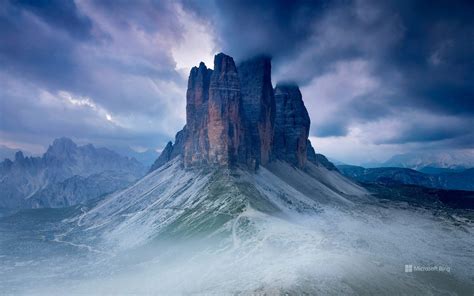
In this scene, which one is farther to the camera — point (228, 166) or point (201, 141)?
point (201, 141)

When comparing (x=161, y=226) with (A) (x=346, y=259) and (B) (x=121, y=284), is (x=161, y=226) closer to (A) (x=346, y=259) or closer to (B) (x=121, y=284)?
(B) (x=121, y=284)

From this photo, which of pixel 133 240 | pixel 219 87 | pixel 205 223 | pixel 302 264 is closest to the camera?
pixel 302 264

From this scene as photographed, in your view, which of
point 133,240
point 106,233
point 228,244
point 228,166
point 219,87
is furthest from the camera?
point 219,87

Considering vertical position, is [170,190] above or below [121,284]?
above

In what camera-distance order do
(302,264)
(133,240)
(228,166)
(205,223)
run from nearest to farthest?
(302,264)
(205,223)
(133,240)
(228,166)

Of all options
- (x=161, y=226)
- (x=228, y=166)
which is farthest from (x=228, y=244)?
(x=228, y=166)

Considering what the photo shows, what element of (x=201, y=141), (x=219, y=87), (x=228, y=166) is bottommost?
(x=228, y=166)

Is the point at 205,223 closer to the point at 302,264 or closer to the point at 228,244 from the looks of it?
the point at 228,244

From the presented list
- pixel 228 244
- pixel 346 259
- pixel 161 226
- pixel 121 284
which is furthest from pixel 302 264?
pixel 161 226

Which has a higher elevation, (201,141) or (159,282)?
(201,141)
